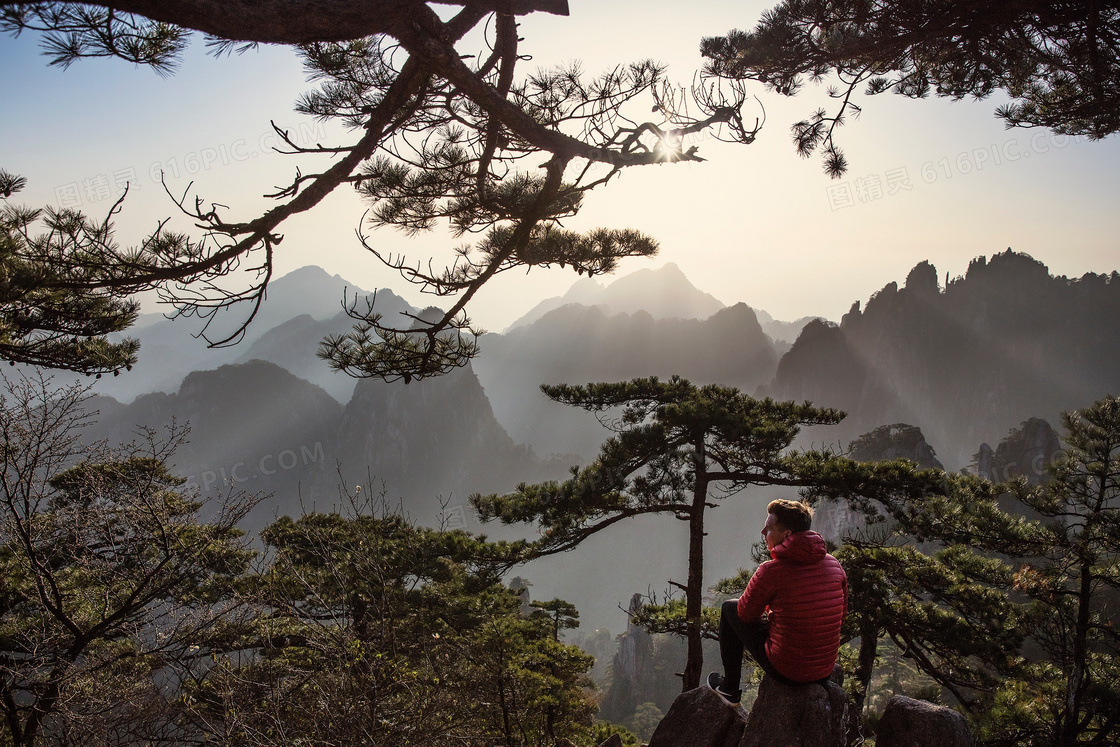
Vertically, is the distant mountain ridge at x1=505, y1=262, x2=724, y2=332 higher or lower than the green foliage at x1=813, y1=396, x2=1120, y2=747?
higher

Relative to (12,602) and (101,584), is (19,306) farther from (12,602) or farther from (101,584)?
(12,602)

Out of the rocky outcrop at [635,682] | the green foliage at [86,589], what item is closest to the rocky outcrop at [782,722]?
the green foliage at [86,589]

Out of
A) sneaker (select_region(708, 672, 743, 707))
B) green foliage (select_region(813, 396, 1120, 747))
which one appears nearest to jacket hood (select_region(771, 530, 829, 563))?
sneaker (select_region(708, 672, 743, 707))

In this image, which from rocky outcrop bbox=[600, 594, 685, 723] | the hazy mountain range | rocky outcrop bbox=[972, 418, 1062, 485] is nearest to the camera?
rocky outcrop bbox=[972, 418, 1062, 485]

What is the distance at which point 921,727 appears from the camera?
3.30 meters

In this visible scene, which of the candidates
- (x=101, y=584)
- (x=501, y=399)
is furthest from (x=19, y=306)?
(x=501, y=399)

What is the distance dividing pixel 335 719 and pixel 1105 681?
8461 mm

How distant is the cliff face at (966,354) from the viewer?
49344 mm

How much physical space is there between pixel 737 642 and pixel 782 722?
483 millimetres

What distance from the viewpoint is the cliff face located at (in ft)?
162

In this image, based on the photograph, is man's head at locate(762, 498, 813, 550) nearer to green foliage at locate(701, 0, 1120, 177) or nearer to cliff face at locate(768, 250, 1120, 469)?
green foliage at locate(701, 0, 1120, 177)

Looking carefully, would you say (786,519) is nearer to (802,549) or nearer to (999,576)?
(802,549)

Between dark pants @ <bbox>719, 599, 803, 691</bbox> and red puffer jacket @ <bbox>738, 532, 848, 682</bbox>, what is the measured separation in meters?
0.11

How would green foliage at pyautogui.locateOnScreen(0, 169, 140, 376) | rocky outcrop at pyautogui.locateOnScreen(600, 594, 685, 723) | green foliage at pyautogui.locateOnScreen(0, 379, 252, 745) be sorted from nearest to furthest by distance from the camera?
green foliage at pyautogui.locateOnScreen(0, 169, 140, 376), green foliage at pyautogui.locateOnScreen(0, 379, 252, 745), rocky outcrop at pyautogui.locateOnScreen(600, 594, 685, 723)
